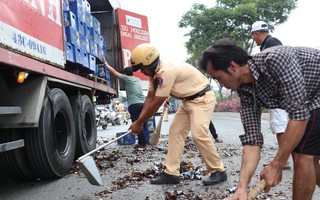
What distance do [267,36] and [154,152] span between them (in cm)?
336

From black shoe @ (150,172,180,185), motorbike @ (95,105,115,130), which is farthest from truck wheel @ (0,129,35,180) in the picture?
motorbike @ (95,105,115,130)

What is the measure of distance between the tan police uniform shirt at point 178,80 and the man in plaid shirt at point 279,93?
147cm

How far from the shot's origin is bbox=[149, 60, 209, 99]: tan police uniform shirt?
3.99 m

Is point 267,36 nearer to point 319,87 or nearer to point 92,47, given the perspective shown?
point 319,87

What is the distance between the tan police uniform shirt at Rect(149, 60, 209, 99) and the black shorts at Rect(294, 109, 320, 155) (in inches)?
71.9

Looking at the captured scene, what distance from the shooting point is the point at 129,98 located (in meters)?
8.00

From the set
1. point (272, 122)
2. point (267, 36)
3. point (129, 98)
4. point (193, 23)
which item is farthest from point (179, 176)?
point (193, 23)

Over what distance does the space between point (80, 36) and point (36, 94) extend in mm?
1834

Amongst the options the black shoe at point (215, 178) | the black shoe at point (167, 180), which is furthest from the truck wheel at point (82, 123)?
the black shoe at point (215, 178)

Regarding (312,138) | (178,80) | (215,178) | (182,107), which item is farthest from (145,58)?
(312,138)

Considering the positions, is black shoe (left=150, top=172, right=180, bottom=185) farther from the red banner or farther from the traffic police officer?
the red banner

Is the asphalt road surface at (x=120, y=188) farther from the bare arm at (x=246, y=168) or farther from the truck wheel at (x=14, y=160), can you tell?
the bare arm at (x=246, y=168)

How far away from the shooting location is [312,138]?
2432mm

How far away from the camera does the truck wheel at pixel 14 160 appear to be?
4.01 metres
